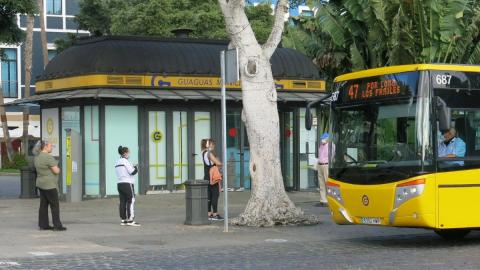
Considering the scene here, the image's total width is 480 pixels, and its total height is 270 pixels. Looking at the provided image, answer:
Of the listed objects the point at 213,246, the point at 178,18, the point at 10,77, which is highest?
the point at 178,18

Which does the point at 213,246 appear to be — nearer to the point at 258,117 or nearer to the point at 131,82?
the point at 258,117

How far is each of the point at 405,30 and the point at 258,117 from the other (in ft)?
34.0

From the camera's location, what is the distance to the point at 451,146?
1300 cm

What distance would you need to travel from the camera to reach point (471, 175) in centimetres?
1305

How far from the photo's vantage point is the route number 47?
13055 millimetres

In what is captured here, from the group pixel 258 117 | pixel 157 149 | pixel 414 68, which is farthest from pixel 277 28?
pixel 157 149

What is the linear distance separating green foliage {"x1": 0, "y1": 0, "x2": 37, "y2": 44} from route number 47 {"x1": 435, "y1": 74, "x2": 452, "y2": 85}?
44.2 feet

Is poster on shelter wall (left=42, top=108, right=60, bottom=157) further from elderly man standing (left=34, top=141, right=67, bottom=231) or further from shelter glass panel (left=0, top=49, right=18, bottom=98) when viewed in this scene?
shelter glass panel (left=0, top=49, right=18, bottom=98)

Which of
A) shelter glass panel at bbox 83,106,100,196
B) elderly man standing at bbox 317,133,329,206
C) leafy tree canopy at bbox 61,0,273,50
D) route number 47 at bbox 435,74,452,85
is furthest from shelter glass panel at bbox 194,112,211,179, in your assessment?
leafy tree canopy at bbox 61,0,273,50

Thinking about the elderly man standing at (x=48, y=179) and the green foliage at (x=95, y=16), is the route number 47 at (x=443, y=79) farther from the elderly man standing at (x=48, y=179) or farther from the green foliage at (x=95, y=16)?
the green foliage at (x=95, y=16)

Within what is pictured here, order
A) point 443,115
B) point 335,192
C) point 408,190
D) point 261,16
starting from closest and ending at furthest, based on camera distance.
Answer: point 443,115 → point 408,190 → point 335,192 → point 261,16

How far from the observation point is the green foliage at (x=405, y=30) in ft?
81.4

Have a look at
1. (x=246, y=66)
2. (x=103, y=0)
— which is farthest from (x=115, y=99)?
(x=103, y=0)

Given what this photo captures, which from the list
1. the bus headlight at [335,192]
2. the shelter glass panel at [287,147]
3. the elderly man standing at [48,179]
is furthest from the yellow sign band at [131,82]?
the bus headlight at [335,192]
